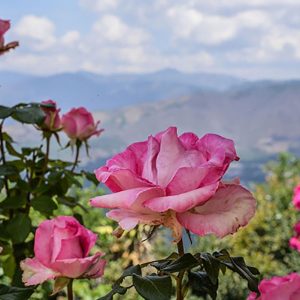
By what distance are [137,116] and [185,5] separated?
941 millimetres

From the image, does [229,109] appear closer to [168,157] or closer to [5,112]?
[5,112]

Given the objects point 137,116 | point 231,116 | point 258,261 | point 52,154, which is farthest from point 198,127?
point 52,154

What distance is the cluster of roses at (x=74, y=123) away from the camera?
36.6 inches

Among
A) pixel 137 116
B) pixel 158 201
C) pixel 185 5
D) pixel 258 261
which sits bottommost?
pixel 258 261

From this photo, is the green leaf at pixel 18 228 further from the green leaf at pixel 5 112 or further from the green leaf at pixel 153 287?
the green leaf at pixel 153 287

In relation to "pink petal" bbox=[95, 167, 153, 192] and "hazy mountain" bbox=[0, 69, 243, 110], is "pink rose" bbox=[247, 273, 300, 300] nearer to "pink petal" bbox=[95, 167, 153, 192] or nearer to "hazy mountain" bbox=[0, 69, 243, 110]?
"pink petal" bbox=[95, 167, 153, 192]

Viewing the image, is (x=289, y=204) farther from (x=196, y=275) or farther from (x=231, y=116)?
(x=231, y=116)

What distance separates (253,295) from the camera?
0.48 meters

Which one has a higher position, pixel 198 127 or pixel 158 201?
pixel 158 201

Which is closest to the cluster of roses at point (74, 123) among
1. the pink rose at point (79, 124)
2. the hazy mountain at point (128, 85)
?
the pink rose at point (79, 124)

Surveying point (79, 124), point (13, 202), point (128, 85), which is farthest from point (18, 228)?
point (128, 85)

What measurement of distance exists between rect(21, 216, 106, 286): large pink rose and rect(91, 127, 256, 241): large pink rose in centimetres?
7

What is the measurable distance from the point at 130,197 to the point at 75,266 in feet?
0.36

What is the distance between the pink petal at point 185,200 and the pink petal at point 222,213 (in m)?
0.02
